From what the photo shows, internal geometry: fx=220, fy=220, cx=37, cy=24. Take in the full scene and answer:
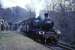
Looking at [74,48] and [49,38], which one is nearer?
[74,48]

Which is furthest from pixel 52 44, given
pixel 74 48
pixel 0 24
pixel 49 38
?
pixel 0 24

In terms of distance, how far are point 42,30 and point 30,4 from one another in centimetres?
62

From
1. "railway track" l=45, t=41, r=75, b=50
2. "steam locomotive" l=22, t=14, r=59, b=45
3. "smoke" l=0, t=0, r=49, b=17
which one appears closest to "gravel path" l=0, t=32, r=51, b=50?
"steam locomotive" l=22, t=14, r=59, b=45

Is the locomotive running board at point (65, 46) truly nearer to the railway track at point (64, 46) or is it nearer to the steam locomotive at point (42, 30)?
the railway track at point (64, 46)

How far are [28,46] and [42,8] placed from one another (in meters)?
0.87

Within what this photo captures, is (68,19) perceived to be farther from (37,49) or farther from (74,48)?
(37,49)

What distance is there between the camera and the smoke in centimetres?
473

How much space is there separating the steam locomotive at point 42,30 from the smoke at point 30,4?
204 millimetres

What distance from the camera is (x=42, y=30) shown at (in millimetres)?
4762

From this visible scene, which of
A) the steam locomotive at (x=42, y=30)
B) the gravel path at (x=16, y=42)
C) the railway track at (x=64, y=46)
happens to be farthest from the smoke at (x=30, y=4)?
the railway track at (x=64, y=46)

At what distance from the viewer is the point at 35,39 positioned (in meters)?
4.82

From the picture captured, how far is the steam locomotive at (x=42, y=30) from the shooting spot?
475 centimetres

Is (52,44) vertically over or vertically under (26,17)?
under

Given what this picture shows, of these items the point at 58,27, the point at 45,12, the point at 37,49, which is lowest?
the point at 37,49
